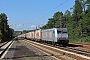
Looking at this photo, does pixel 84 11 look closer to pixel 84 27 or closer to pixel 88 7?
pixel 88 7

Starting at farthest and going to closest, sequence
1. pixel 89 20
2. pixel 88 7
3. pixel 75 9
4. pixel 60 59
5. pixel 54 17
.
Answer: pixel 54 17
pixel 75 9
pixel 88 7
pixel 89 20
pixel 60 59

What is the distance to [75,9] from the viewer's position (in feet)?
271

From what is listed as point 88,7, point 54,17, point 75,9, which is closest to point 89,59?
point 88,7

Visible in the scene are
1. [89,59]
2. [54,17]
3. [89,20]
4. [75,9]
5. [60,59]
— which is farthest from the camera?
[54,17]

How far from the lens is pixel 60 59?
17859mm

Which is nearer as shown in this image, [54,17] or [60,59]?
[60,59]

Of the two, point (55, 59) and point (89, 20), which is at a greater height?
point (89, 20)

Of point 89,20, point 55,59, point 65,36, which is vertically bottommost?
point 55,59

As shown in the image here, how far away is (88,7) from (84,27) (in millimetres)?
7912

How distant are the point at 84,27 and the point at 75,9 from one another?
14.4m

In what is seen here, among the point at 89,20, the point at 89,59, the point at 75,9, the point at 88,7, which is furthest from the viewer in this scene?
the point at 75,9

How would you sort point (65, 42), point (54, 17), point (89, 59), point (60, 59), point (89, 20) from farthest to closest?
point (54, 17) < point (89, 20) < point (65, 42) < point (60, 59) < point (89, 59)

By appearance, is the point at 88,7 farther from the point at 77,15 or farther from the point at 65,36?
the point at 65,36

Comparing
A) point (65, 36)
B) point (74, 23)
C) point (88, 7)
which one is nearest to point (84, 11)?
point (88, 7)
